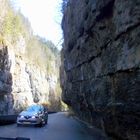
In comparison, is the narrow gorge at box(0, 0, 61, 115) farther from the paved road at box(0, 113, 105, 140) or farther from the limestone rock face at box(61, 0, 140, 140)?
the limestone rock face at box(61, 0, 140, 140)

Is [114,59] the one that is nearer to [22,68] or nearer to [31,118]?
[31,118]

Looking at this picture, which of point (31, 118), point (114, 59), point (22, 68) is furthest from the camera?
point (22, 68)

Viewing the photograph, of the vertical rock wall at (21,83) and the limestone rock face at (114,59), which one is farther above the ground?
the vertical rock wall at (21,83)

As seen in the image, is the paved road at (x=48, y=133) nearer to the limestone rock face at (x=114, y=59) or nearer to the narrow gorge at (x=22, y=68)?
the limestone rock face at (x=114, y=59)

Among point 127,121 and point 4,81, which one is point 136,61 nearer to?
point 127,121

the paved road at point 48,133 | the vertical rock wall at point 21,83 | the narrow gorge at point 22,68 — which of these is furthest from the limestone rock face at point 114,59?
the narrow gorge at point 22,68

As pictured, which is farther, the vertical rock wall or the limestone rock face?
the vertical rock wall

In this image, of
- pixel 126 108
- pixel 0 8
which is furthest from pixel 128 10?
pixel 0 8

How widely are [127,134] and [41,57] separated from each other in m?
75.0

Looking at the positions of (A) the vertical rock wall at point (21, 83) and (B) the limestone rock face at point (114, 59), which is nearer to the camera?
(B) the limestone rock face at point (114, 59)

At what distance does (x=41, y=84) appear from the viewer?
8288 centimetres

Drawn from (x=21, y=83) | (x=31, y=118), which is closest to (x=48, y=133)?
(x=31, y=118)

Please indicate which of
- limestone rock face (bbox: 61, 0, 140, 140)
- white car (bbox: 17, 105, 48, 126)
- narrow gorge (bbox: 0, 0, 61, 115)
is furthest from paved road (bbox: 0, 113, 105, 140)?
narrow gorge (bbox: 0, 0, 61, 115)

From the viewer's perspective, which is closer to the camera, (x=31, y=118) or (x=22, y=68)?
(x=31, y=118)
